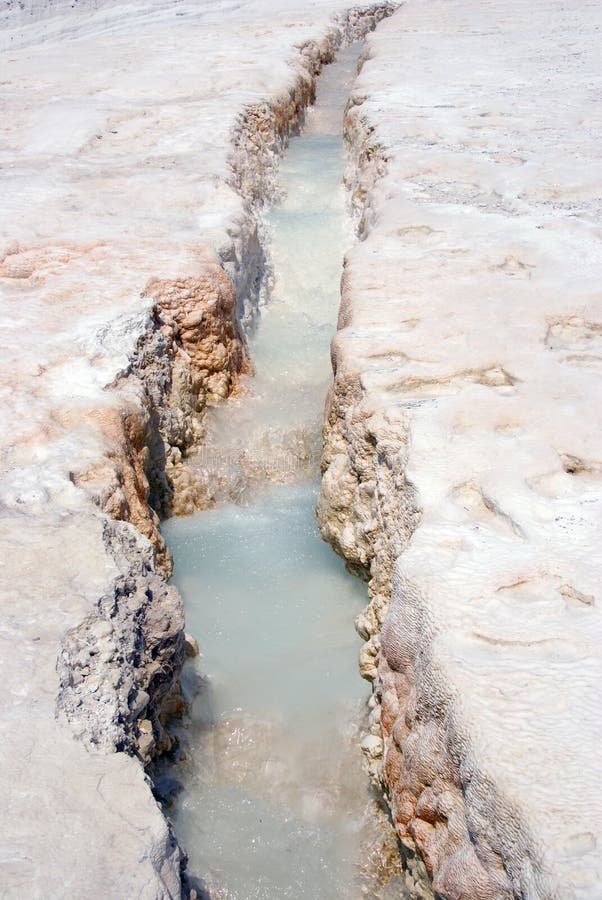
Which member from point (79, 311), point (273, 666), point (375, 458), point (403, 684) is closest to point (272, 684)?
point (273, 666)

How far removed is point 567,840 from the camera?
1391 millimetres

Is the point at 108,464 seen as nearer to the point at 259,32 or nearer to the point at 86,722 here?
the point at 86,722

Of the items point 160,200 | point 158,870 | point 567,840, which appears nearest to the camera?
point 567,840

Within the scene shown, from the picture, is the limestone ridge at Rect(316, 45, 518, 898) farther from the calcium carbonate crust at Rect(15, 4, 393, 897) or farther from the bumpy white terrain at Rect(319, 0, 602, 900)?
the calcium carbonate crust at Rect(15, 4, 393, 897)

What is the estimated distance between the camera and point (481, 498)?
2.28 m

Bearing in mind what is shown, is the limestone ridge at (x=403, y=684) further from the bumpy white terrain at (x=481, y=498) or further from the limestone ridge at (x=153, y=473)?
the limestone ridge at (x=153, y=473)

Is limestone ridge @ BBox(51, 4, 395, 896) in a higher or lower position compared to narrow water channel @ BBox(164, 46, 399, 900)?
higher

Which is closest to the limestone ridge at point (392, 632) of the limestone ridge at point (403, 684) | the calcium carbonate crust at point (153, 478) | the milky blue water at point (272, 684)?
the limestone ridge at point (403, 684)

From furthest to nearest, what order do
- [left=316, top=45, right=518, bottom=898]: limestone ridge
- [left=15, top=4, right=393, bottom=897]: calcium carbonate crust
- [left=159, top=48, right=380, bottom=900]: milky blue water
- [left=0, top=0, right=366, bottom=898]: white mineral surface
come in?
[left=159, top=48, right=380, bottom=900]: milky blue water, [left=15, top=4, right=393, bottom=897]: calcium carbonate crust, [left=316, top=45, right=518, bottom=898]: limestone ridge, [left=0, top=0, right=366, bottom=898]: white mineral surface

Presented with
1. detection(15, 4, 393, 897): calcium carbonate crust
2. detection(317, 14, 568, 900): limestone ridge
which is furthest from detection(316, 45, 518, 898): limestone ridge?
detection(15, 4, 393, 897): calcium carbonate crust

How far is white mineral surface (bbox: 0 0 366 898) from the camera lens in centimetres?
151

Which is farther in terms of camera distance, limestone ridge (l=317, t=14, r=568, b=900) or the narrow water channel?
the narrow water channel

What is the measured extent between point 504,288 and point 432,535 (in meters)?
1.58

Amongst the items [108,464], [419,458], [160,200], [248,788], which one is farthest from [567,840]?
[160,200]
